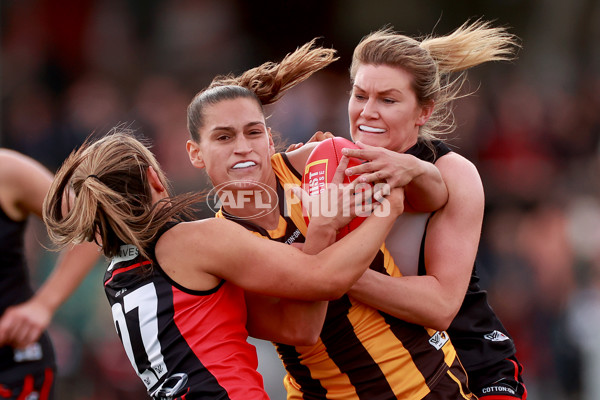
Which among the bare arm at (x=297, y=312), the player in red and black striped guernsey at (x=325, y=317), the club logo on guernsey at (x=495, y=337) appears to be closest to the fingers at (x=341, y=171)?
the bare arm at (x=297, y=312)

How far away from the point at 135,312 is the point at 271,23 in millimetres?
8955

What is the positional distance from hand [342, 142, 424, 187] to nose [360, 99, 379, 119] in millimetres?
305

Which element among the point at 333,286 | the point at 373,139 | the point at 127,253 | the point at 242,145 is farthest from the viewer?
the point at 373,139

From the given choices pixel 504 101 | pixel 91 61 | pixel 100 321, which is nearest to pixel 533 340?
pixel 504 101

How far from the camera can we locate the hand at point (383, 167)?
10.3 feet

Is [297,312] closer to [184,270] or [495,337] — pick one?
[184,270]

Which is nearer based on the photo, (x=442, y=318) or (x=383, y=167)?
(x=383, y=167)

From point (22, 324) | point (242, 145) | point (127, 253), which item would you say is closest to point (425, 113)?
point (242, 145)

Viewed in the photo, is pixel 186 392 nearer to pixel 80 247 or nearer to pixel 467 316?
pixel 467 316

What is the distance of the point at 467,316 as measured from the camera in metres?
3.89

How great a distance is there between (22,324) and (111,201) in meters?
1.48

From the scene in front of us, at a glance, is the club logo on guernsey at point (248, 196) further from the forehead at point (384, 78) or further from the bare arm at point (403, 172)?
the forehead at point (384, 78)

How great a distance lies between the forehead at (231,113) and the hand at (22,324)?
1.49 m

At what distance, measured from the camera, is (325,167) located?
3.34 m
